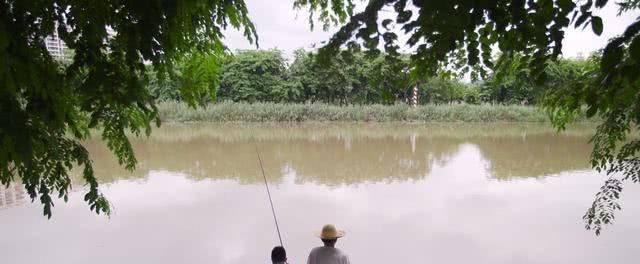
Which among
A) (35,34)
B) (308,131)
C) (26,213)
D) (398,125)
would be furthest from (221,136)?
(35,34)

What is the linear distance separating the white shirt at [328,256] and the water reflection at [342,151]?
230 inches

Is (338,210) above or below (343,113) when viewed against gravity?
below

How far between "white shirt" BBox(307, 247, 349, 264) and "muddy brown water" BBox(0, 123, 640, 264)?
2.35 m

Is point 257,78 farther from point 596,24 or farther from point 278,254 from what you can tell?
point 596,24

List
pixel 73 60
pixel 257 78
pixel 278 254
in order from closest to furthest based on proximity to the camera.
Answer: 1. pixel 73 60
2. pixel 278 254
3. pixel 257 78

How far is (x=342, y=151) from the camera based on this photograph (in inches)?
510

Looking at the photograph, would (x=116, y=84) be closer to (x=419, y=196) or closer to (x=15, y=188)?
(x=419, y=196)

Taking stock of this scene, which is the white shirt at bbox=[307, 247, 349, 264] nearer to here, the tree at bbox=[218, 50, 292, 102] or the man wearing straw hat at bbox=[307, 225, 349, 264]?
the man wearing straw hat at bbox=[307, 225, 349, 264]

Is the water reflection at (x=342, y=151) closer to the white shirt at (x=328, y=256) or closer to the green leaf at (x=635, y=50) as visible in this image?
the white shirt at (x=328, y=256)

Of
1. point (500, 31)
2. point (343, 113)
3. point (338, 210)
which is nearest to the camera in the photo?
point (500, 31)

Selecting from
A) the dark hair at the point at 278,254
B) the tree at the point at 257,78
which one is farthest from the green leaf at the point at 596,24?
the tree at the point at 257,78

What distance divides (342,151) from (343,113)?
8.80m

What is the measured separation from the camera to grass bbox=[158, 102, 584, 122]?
69.3ft

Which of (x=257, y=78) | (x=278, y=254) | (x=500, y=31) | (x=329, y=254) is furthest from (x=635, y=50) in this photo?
(x=257, y=78)
